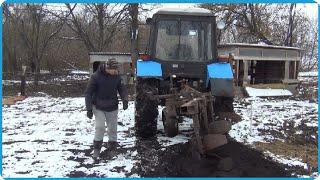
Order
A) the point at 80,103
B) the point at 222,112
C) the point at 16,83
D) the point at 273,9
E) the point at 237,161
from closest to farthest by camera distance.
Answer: the point at 237,161 → the point at 222,112 → the point at 80,103 → the point at 16,83 → the point at 273,9

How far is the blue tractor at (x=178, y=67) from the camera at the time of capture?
27.4 ft

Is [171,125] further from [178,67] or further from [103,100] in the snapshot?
[103,100]

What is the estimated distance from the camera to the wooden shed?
2002cm

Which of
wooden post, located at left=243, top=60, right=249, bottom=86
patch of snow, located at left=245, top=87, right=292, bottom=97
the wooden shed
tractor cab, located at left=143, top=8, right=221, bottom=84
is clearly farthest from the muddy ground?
the wooden shed

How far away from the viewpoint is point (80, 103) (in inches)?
591

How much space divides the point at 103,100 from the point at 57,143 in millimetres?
1565

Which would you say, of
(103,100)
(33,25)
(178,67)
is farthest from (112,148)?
(33,25)

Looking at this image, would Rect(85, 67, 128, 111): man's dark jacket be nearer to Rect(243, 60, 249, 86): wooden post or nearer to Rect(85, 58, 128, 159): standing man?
Rect(85, 58, 128, 159): standing man

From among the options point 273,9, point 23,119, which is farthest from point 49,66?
point 23,119

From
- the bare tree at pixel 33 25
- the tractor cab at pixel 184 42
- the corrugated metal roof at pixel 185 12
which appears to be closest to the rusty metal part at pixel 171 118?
the tractor cab at pixel 184 42

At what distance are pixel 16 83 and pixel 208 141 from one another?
64.2ft

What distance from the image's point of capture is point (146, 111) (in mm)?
8266

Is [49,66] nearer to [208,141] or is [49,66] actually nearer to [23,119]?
[23,119]

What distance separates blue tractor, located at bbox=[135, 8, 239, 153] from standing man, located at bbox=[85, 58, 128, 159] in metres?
0.93
